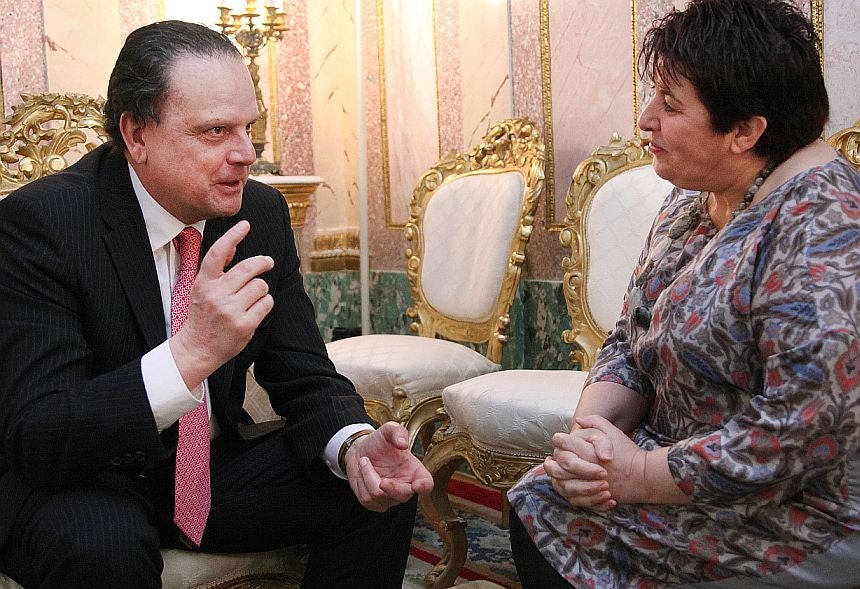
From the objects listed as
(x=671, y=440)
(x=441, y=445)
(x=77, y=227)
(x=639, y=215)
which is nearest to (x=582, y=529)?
(x=671, y=440)

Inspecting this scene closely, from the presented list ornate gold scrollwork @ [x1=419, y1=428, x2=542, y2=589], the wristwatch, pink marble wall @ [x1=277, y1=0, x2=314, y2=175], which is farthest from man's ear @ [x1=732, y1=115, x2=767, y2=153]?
pink marble wall @ [x1=277, y1=0, x2=314, y2=175]

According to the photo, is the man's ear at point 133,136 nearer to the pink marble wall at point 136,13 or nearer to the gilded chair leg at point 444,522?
the gilded chair leg at point 444,522

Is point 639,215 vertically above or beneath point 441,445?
above

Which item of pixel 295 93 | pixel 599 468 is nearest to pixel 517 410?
pixel 599 468

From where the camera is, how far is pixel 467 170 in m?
3.96

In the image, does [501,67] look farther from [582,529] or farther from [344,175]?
[582,529]

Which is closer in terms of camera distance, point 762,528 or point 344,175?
point 762,528

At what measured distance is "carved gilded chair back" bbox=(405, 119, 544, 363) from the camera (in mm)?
3602

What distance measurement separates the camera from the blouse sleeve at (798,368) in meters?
1.51

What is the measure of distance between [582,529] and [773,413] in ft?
1.29

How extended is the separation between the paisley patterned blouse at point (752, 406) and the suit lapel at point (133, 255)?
76 centimetres

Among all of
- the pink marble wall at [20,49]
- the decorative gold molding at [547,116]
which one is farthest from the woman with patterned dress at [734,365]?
the pink marble wall at [20,49]

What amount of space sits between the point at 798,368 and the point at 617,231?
1.76 meters

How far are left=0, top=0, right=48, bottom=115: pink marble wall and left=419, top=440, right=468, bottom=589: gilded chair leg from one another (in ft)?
7.87
